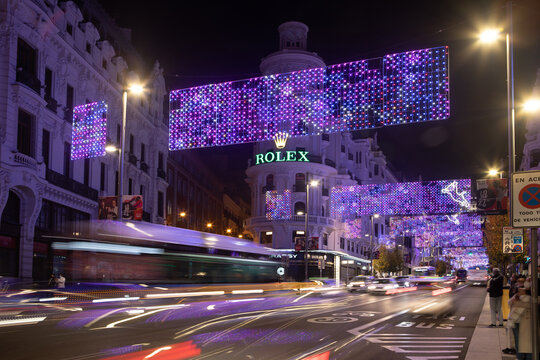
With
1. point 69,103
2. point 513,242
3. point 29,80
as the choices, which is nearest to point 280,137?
point 513,242

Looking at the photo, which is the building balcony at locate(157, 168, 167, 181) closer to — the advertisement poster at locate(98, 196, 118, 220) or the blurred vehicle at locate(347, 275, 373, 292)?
the blurred vehicle at locate(347, 275, 373, 292)

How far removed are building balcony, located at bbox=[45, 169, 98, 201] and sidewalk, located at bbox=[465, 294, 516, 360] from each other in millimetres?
24766

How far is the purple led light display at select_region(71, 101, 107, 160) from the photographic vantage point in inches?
1256

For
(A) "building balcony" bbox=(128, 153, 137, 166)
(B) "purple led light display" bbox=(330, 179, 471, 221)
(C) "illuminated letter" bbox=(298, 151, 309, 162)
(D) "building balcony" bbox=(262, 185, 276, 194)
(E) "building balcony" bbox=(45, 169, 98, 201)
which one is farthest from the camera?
(D) "building balcony" bbox=(262, 185, 276, 194)

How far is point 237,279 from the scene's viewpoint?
101ft

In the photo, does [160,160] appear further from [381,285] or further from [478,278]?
[478,278]

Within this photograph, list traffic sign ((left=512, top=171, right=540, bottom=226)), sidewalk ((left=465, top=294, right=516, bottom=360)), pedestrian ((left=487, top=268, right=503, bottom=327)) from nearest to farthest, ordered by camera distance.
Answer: traffic sign ((left=512, top=171, right=540, bottom=226)), sidewalk ((left=465, top=294, right=516, bottom=360)), pedestrian ((left=487, top=268, right=503, bottom=327))

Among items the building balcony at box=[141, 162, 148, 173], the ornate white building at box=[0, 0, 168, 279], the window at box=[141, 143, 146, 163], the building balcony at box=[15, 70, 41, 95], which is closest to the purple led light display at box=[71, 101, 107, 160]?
the ornate white building at box=[0, 0, 168, 279]

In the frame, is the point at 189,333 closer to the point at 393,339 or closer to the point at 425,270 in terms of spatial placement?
the point at 393,339

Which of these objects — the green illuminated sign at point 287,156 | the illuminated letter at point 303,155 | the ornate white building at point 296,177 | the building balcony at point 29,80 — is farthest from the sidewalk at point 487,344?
the green illuminated sign at point 287,156

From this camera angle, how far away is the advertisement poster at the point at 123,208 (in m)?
29.8

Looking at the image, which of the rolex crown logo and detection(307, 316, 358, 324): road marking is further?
the rolex crown logo

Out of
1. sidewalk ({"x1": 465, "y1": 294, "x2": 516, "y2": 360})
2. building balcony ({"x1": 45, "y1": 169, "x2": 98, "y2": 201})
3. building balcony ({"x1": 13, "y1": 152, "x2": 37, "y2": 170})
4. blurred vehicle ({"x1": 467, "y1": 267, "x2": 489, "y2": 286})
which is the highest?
building balcony ({"x1": 13, "y1": 152, "x2": 37, "y2": 170})

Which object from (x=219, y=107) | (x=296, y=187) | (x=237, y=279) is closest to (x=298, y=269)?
(x=296, y=187)
